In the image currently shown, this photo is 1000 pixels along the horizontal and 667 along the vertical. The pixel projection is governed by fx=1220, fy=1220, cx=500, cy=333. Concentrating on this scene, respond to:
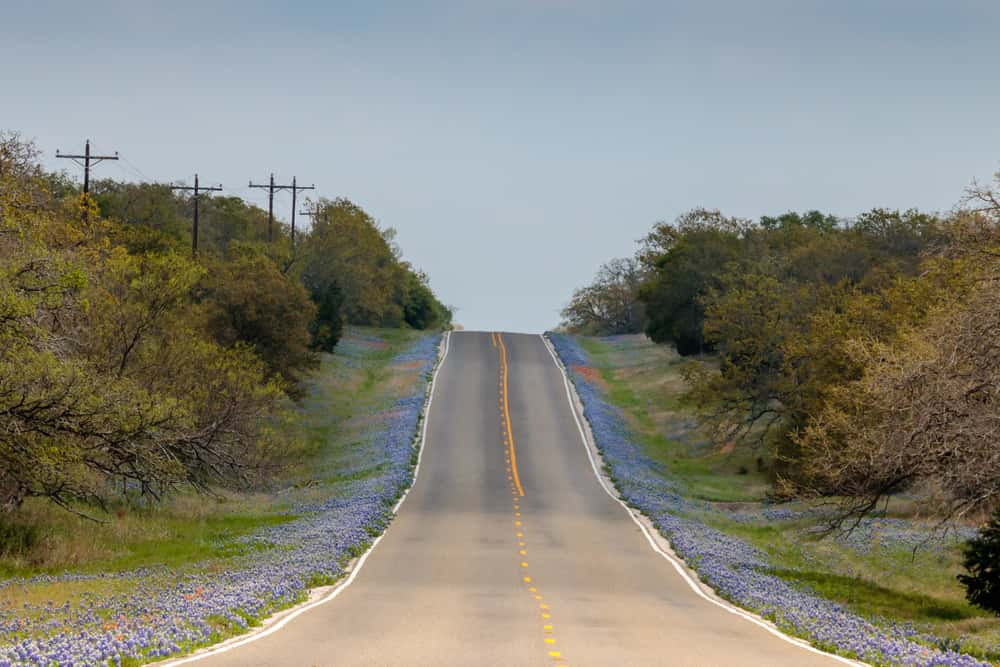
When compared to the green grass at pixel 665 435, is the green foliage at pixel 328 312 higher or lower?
higher

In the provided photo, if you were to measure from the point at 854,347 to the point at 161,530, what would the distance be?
882 inches

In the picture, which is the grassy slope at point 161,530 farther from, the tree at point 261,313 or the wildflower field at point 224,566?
the tree at point 261,313

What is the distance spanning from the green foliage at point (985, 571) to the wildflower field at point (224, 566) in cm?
1357

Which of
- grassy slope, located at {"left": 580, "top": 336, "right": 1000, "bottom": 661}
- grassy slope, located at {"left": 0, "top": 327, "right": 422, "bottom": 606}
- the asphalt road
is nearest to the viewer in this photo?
the asphalt road

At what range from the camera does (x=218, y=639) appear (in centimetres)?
1606

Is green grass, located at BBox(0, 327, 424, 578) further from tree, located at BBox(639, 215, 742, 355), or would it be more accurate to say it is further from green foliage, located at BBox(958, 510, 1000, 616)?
tree, located at BBox(639, 215, 742, 355)

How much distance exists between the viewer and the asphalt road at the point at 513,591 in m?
15.8

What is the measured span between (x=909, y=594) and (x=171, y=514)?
23.9 metres

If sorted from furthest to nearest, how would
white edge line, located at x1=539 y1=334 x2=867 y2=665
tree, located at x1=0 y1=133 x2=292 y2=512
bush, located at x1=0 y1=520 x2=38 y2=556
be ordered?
bush, located at x1=0 y1=520 x2=38 y2=556, tree, located at x1=0 y1=133 x2=292 y2=512, white edge line, located at x1=539 y1=334 x2=867 y2=665

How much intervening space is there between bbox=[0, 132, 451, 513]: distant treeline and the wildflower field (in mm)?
1841

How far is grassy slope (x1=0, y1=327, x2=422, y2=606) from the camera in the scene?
28.9 meters

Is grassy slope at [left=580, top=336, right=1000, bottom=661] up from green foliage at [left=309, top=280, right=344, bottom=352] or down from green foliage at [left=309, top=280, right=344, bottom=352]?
down

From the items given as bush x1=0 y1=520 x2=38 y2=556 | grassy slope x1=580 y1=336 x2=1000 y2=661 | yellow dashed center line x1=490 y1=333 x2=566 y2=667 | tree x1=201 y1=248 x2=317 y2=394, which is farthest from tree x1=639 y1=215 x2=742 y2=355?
bush x1=0 y1=520 x2=38 y2=556

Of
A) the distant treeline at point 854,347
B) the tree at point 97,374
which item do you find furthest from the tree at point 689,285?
the tree at point 97,374
